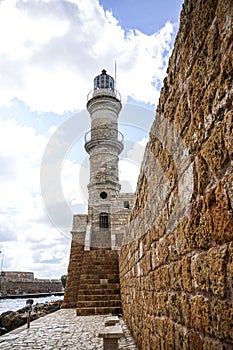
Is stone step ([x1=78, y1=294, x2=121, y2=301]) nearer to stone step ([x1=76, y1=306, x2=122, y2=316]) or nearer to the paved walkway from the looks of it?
stone step ([x1=76, y1=306, x2=122, y2=316])

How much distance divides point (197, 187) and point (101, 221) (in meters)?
19.8

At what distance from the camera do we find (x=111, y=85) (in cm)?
2823

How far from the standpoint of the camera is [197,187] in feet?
5.76

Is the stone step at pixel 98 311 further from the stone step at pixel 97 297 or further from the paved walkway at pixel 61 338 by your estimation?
the paved walkway at pixel 61 338

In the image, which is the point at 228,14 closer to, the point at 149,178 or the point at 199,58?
the point at 199,58

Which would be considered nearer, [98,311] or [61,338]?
[61,338]

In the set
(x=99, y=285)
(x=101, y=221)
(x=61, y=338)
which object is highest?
(x=101, y=221)

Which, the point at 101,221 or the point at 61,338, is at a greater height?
the point at 101,221

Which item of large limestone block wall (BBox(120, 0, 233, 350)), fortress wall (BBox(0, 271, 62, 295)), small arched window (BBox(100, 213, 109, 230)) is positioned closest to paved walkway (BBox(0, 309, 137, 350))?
large limestone block wall (BBox(120, 0, 233, 350))

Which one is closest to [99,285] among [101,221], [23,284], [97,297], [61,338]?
[97,297]

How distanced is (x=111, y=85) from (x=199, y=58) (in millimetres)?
27457

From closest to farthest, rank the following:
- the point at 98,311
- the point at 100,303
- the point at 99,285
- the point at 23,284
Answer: the point at 98,311
the point at 100,303
the point at 99,285
the point at 23,284

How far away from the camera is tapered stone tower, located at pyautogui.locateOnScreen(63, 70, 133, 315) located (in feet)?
35.7

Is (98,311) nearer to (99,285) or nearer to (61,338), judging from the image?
(99,285)
